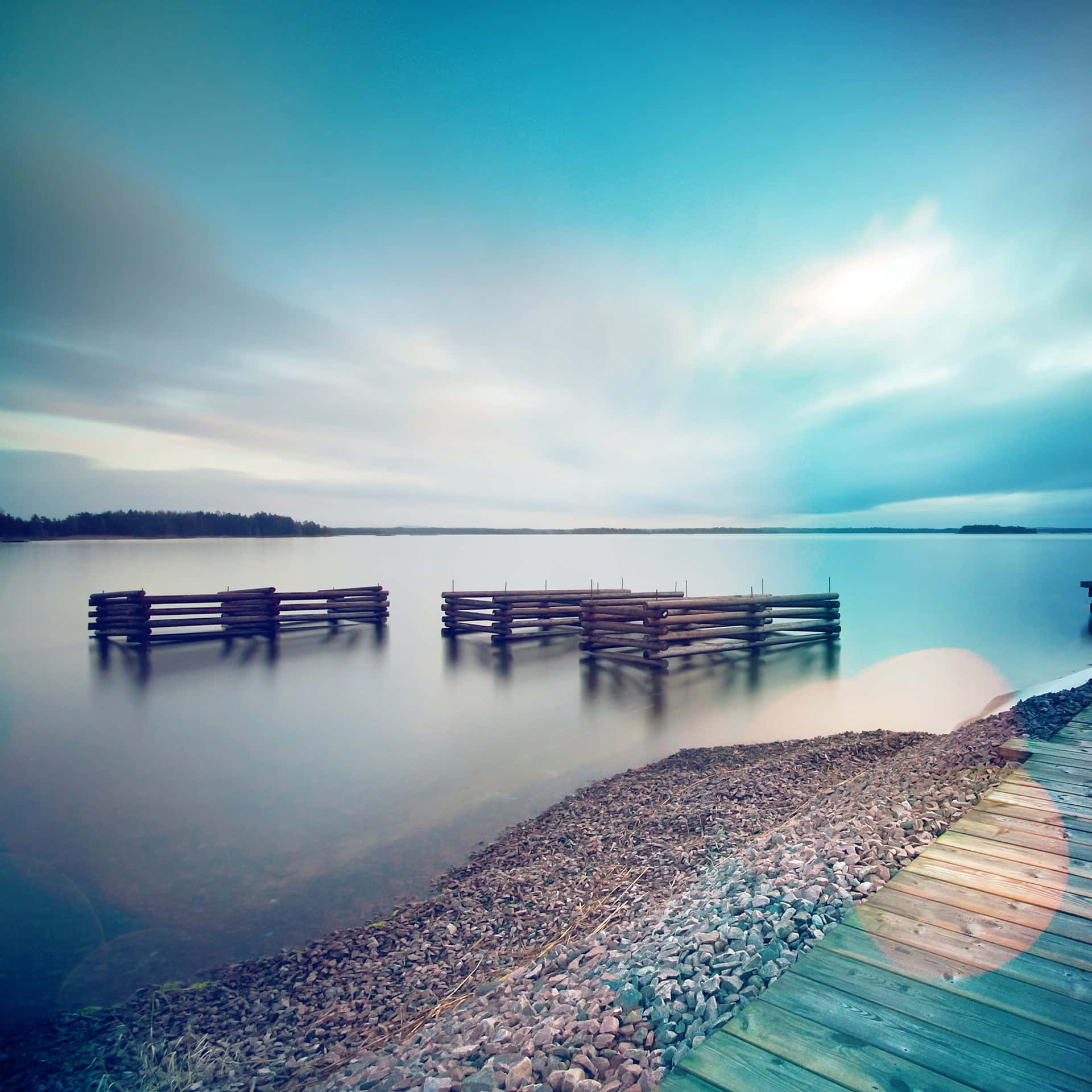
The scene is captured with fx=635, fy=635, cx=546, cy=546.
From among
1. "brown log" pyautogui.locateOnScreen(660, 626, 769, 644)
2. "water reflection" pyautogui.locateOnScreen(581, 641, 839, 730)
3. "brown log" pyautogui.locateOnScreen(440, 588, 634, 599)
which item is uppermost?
"brown log" pyautogui.locateOnScreen(440, 588, 634, 599)

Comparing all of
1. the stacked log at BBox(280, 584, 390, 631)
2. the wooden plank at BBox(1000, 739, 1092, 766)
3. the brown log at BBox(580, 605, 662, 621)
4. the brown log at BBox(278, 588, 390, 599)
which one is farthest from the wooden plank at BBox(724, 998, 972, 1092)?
the stacked log at BBox(280, 584, 390, 631)

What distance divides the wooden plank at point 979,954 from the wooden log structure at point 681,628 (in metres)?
14.7

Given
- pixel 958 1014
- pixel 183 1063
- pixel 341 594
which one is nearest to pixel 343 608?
pixel 341 594

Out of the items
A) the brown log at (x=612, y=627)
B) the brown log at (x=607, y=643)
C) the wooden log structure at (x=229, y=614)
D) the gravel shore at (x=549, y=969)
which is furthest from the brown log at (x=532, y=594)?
the gravel shore at (x=549, y=969)

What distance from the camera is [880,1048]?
2502 millimetres

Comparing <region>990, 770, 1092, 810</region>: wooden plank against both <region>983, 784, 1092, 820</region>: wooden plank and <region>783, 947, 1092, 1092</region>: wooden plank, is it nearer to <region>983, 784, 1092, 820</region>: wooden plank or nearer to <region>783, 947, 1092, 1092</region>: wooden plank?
<region>983, 784, 1092, 820</region>: wooden plank

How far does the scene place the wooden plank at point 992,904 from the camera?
328cm

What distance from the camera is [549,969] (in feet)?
13.8

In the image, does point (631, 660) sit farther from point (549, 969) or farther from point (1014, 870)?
point (1014, 870)

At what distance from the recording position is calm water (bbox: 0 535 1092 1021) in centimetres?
600

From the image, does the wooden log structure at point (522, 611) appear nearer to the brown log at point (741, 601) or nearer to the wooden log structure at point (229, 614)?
the brown log at point (741, 601)

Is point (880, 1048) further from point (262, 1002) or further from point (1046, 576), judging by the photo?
point (1046, 576)

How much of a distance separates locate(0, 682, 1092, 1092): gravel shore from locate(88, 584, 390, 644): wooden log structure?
67.9ft

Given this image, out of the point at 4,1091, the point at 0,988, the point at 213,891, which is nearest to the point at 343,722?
the point at 213,891
